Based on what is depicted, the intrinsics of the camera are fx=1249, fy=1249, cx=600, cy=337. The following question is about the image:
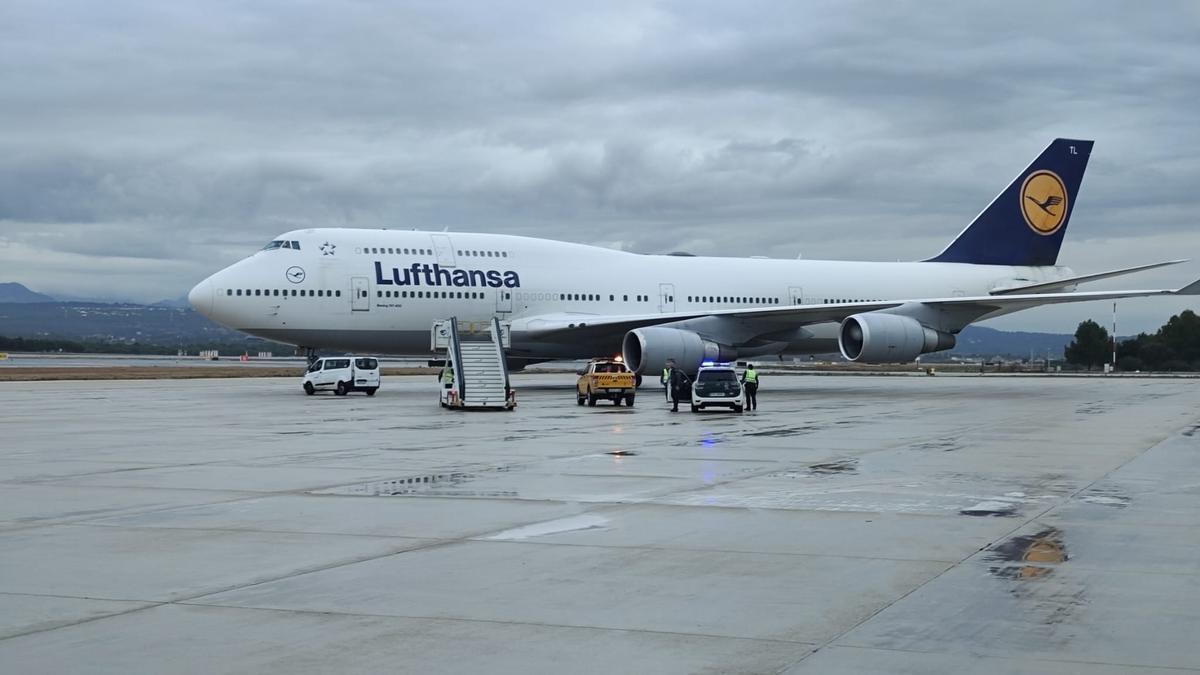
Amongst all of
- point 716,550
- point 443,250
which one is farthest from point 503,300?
point 716,550

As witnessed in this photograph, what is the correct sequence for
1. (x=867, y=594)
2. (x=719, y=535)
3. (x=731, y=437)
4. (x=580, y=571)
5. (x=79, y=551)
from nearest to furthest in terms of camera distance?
(x=867, y=594) < (x=580, y=571) < (x=79, y=551) < (x=719, y=535) < (x=731, y=437)

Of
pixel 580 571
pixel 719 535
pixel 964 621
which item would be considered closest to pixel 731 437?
pixel 719 535

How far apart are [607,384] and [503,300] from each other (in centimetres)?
851

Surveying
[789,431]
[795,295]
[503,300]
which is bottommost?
[789,431]

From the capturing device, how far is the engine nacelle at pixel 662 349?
39406 millimetres

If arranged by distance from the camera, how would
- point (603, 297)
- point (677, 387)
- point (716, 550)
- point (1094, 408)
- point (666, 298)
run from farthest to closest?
point (666, 298) → point (603, 297) → point (1094, 408) → point (677, 387) → point (716, 550)

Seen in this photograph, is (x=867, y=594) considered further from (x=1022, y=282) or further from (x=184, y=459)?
(x=1022, y=282)

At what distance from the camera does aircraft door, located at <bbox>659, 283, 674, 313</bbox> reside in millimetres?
45594

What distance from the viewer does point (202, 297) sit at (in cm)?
3872

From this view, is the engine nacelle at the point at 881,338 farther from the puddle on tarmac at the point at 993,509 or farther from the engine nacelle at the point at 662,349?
the puddle on tarmac at the point at 993,509

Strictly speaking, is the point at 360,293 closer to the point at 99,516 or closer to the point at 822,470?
the point at 822,470

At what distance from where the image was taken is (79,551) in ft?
33.9

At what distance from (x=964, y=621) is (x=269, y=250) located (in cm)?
3461

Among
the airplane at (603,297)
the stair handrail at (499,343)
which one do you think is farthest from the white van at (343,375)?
the stair handrail at (499,343)
